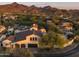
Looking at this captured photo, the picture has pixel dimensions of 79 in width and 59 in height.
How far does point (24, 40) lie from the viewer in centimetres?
144

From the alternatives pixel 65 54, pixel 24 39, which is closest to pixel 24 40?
pixel 24 39

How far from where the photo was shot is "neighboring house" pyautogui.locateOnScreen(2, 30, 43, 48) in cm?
144

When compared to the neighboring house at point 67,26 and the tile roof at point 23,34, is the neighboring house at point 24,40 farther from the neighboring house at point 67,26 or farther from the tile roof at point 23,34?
the neighboring house at point 67,26

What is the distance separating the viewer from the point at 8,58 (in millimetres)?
1447

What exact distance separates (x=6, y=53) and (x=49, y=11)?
1.40ft

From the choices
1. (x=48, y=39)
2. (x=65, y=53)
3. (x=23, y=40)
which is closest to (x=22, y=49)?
(x=23, y=40)

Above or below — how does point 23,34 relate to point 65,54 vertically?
above

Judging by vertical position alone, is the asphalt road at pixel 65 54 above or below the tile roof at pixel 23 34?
below

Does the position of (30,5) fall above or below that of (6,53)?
above

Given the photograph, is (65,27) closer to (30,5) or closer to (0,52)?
(30,5)

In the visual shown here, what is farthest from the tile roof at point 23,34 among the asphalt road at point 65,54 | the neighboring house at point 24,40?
the asphalt road at point 65,54

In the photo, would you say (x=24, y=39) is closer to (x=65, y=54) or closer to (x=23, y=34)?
(x=23, y=34)

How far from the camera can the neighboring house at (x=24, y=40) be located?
144 centimetres

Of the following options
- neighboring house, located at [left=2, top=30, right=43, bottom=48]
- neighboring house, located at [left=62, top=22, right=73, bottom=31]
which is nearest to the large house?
neighboring house, located at [left=2, top=30, right=43, bottom=48]
